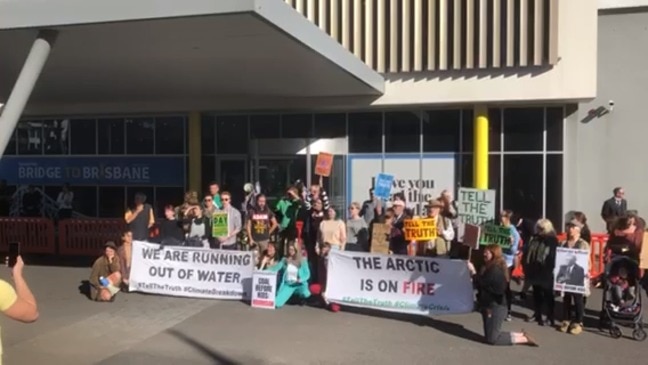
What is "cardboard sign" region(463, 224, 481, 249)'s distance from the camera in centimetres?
1071

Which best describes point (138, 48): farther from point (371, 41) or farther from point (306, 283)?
point (371, 41)

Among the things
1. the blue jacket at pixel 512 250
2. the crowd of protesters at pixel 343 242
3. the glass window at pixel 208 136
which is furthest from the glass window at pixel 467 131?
the glass window at pixel 208 136

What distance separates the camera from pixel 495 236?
10.8m

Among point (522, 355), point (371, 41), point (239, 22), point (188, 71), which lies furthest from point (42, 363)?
point (371, 41)

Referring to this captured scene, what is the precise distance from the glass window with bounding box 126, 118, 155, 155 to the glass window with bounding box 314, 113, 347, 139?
4.88 meters

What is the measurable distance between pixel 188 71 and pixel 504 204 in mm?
8255

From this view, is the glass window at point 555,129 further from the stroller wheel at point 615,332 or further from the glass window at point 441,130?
the stroller wheel at point 615,332

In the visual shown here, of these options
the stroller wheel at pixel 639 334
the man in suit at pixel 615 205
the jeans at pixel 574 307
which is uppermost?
the man in suit at pixel 615 205

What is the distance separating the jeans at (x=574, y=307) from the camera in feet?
31.9

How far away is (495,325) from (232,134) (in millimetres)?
11729

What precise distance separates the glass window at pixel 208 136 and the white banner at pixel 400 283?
926 centimetres

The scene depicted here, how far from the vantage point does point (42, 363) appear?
27.2 ft

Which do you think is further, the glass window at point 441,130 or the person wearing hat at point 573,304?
the glass window at point 441,130

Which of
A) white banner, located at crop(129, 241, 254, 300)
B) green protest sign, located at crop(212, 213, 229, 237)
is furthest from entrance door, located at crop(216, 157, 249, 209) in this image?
white banner, located at crop(129, 241, 254, 300)
